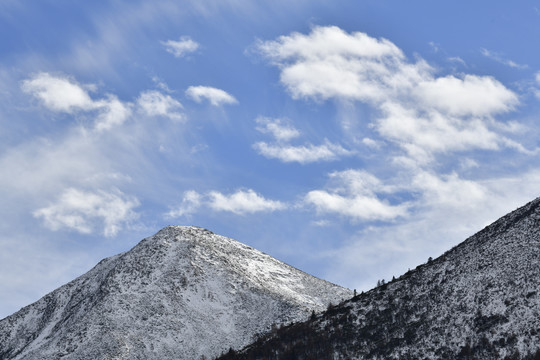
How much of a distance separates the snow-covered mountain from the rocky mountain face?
16.8m

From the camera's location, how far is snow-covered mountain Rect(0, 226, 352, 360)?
9550cm

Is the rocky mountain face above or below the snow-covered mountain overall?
below

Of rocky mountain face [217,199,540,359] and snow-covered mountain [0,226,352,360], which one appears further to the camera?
snow-covered mountain [0,226,352,360]

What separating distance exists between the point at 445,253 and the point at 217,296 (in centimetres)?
4298

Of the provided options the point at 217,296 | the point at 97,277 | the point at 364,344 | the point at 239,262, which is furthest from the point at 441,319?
the point at 97,277

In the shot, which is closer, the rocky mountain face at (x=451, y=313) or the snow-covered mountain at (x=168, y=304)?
the rocky mountain face at (x=451, y=313)

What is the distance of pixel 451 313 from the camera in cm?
6438

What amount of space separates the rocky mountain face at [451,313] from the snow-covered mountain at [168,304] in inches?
663

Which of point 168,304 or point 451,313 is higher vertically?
point 168,304

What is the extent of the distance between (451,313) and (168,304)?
51.8 metres

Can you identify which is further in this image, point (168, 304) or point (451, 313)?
point (168, 304)

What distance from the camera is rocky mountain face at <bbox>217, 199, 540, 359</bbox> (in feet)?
189

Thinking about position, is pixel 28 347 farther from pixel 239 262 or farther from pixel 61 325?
pixel 239 262

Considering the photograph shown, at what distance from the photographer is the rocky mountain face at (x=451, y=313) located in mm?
57531
